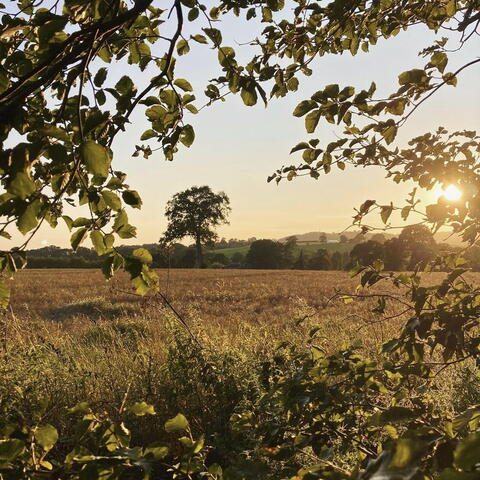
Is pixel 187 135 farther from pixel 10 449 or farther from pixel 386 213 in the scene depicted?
pixel 10 449

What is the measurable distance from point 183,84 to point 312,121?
55 centimetres

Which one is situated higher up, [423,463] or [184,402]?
[423,463]

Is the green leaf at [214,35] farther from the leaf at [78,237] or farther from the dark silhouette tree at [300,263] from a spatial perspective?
the dark silhouette tree at [300,263]

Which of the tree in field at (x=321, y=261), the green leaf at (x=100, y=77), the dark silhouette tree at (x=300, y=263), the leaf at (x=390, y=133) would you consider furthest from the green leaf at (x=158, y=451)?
the dark silhouette tree at (x=300, y=263)

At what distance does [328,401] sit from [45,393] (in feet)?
10.9

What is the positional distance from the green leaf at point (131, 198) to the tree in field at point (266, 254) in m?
61.1

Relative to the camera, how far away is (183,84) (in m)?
1.73

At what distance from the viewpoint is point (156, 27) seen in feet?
7.13

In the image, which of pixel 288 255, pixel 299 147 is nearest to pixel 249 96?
pixel 299 147

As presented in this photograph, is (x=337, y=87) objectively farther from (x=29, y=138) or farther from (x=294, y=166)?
(x=29, y=138)

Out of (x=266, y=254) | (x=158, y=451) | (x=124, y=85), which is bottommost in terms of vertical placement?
(x=158, y=451)

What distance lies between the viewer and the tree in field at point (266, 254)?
205 feet

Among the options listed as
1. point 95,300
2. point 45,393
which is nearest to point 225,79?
point 45,393

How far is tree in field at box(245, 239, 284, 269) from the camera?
62.3 m
